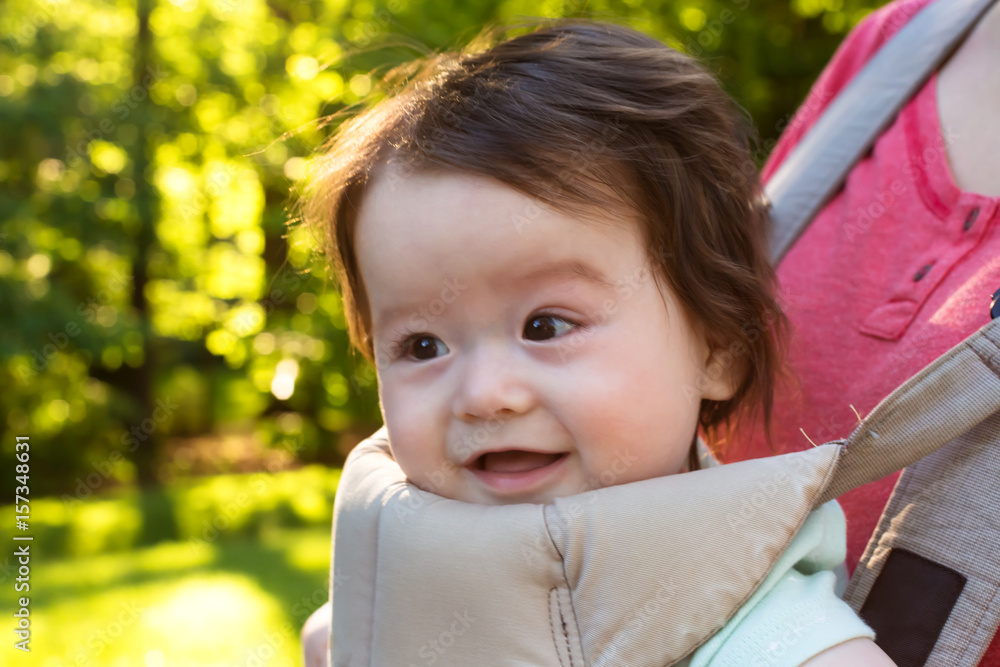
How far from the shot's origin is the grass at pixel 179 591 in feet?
16.4

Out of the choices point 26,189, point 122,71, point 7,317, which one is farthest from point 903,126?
point 122,71

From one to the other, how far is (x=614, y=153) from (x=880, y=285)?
0.63 metres

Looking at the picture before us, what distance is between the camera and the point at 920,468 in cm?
128

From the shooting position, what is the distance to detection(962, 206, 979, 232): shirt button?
1513 millimetres

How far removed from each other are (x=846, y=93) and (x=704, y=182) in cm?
71

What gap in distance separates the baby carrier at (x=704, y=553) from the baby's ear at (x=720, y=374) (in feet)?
0.96

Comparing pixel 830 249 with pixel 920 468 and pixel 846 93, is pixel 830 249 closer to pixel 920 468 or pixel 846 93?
pixel 846 93

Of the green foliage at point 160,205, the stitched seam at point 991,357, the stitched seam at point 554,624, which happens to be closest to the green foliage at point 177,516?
the green foliage at point 160,205

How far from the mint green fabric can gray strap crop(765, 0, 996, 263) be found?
0.78 metres

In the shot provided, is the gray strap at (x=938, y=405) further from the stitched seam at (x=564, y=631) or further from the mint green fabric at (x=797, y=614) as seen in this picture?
Result: the stitched seam at (x=564, y=631)

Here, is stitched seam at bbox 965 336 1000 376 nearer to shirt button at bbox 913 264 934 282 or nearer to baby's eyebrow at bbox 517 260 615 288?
shirt button at bbox 913 264 934 282

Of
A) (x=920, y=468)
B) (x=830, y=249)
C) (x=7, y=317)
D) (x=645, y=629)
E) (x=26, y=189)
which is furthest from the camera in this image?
(x=26, y=189)

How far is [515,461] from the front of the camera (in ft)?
4.35

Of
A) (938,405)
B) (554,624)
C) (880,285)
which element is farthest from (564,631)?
(880,285)
